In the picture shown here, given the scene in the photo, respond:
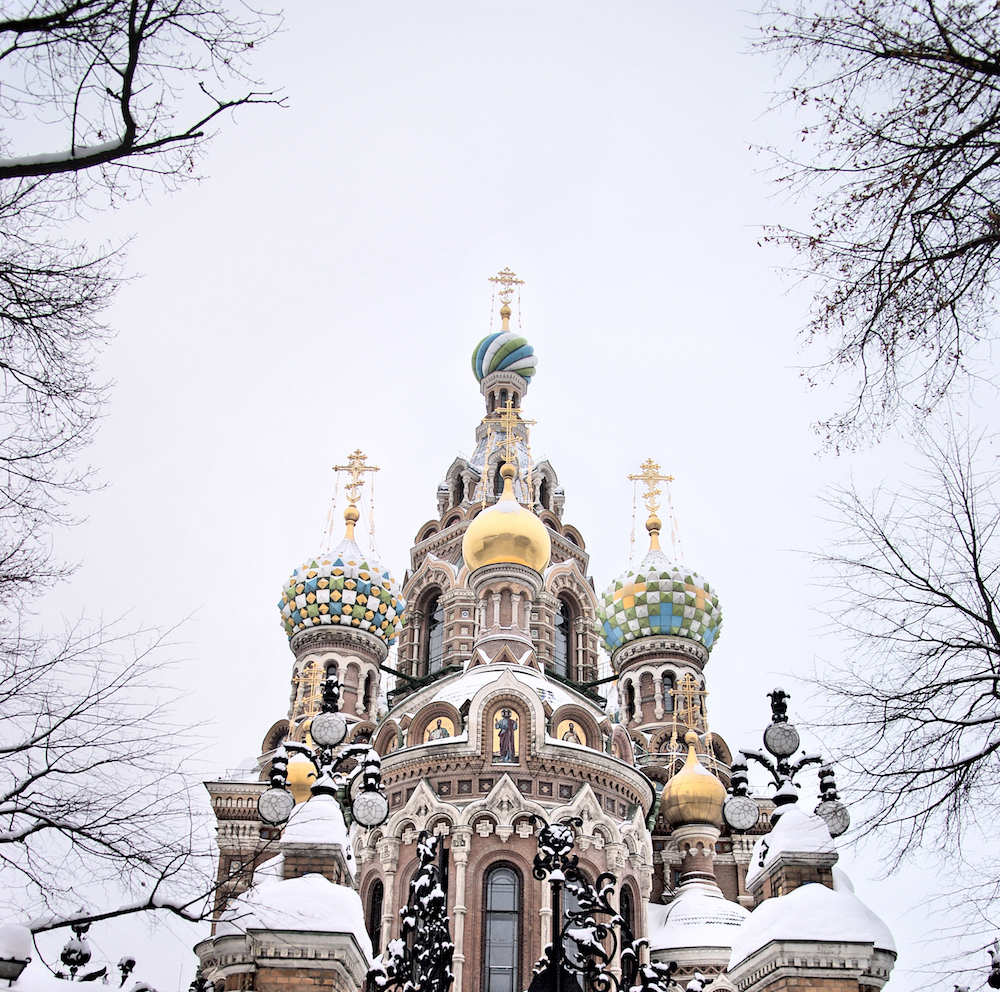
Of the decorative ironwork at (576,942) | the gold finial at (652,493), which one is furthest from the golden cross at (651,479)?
the decorative ironwork at (576,942)

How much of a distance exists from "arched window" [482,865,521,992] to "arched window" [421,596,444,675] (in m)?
14.1

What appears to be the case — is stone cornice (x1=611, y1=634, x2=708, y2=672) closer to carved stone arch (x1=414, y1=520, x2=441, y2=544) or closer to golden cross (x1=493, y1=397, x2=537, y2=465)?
golden cross (x1=493, y1=397, x2=537, y2=465)

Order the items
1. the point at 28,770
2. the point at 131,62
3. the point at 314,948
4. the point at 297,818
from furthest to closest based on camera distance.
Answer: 1. the point at 297,818
2. the point at 314,948
3. the point at 28,770
4. the point at 131,62

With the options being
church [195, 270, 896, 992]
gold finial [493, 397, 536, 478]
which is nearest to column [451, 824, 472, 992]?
church [195, 270, 896, 992]

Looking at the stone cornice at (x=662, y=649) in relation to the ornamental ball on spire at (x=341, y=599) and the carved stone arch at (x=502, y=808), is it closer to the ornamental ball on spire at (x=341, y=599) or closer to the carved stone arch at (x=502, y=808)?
the ornamental ball on spire at (x=341, y=599)

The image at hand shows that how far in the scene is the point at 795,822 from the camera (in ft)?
31.1

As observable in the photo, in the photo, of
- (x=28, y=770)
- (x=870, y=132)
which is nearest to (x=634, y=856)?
(x=28, y=770)

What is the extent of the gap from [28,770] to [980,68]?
6.27 m

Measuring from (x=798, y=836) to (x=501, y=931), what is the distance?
13824 millimetres

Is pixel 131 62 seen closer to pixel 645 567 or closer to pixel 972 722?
pixel 972 722

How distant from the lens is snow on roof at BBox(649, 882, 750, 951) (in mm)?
23969

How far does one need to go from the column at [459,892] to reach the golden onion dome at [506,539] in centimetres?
813

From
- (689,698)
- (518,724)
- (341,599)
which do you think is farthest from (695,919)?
(341,599)

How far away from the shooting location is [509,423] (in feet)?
127
